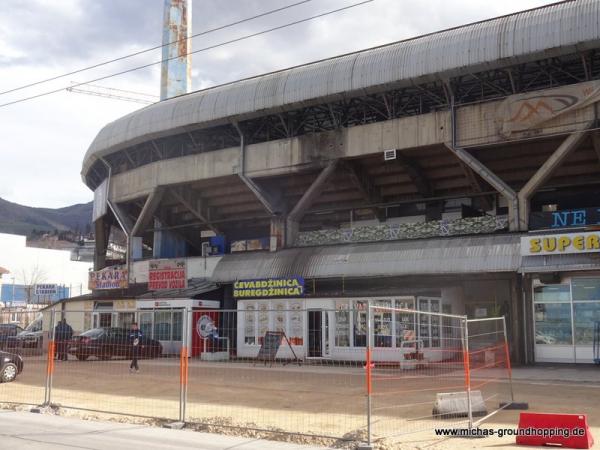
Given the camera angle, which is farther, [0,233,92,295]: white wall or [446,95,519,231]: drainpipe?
[0,233,92,295]: white wall

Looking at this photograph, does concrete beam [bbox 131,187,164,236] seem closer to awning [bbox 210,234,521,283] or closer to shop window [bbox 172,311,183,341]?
awning [bbox 210,234,521,283]

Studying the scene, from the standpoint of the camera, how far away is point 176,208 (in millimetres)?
44750

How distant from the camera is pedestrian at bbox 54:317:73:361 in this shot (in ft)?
83.3

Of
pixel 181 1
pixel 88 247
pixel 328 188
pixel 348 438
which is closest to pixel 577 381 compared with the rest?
pixel 348 438

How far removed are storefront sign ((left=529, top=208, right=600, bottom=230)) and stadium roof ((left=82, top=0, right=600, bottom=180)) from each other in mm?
6509

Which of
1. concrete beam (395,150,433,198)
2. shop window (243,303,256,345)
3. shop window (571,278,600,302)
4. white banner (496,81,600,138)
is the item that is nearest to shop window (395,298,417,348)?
shop window (571,278,600,302)

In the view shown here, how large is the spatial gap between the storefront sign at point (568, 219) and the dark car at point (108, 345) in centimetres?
1744

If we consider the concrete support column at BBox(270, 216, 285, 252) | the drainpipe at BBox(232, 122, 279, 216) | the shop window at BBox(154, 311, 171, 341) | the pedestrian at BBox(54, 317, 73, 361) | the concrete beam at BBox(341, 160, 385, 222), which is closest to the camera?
the pedestrian at BBox(54, 317, 73, 361)

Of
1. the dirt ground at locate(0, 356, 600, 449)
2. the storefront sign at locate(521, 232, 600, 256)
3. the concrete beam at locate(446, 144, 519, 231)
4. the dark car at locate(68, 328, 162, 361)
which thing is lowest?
the dirt ground at locate(0, 356, 600, 449)

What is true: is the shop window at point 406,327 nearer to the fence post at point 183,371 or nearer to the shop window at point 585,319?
the shop window at point 585,319

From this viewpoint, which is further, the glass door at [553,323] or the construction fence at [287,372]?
the glass door at [553,323]

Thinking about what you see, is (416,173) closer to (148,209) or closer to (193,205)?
(193,205)

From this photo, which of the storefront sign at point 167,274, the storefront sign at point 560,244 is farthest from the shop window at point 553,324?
the storefront sign at point 167,274

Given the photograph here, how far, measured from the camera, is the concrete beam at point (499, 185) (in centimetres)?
2706
